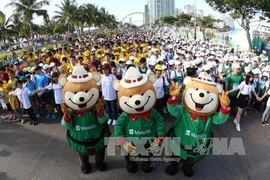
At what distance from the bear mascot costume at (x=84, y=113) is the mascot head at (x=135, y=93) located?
522 mm

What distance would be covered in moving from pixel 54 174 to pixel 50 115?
10.4 ft

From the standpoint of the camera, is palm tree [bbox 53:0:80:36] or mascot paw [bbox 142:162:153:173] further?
palm tree [bbox 53:0:80:36]

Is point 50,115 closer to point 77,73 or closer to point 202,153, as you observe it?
point 77,73

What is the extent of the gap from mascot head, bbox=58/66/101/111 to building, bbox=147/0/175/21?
14214 cm

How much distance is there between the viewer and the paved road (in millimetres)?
4418

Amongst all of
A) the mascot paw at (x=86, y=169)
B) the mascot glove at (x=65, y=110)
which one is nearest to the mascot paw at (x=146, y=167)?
the mascot paw at (x=86, y=169)

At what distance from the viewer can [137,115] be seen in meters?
3.87

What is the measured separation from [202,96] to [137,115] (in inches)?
41.9

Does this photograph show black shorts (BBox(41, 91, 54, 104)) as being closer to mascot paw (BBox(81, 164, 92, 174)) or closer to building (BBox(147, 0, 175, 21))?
mascot paw (BBox(81, 164, 92, 174))

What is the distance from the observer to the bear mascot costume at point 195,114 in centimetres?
356

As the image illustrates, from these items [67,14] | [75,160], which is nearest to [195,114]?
[75,160]

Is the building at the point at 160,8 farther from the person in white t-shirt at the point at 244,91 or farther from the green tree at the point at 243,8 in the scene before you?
the person in white t-shirt at the point at 244,91

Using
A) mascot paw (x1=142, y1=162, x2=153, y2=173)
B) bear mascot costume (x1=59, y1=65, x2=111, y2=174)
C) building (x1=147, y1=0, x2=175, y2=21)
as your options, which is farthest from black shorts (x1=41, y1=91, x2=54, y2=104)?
building (x1=147, y1=0, x2=175, y2=21)

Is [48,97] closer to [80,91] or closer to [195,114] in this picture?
[80,91]
